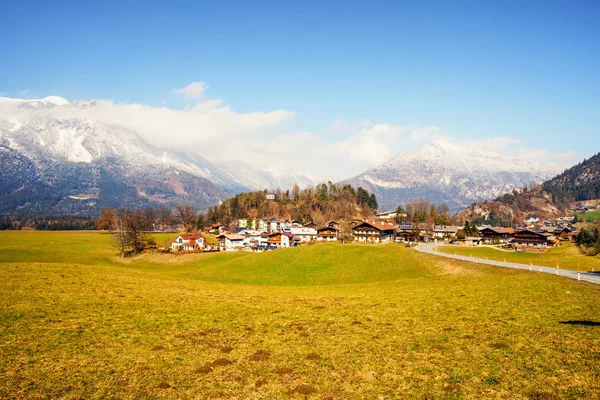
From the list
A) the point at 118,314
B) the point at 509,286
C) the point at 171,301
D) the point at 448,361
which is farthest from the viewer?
the point at 509,286

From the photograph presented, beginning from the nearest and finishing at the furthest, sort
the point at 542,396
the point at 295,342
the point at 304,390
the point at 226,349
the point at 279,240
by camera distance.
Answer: the point at 542,396 → the point at 304,390 → the point at 226,349 → the point at 295,342 → the point at 279,240

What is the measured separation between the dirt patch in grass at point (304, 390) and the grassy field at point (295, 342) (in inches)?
3.1

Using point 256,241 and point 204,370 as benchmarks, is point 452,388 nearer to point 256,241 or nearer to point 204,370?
point 204,370

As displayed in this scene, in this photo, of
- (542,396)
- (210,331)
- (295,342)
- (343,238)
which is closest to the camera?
(542,396)

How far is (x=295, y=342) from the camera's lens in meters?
20.7

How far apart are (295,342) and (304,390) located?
612 cm

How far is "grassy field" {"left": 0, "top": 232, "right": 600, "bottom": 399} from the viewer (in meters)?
14.6

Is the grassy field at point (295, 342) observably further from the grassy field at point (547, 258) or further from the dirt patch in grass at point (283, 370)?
the grassy field at point (547, 258)

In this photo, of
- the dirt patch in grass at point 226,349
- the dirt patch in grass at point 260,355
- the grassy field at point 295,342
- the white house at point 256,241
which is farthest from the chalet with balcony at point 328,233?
the dirt patch in grass at point 260,355

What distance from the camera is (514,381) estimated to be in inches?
578

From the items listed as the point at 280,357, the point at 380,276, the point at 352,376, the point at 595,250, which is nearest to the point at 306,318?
the point at 280,357

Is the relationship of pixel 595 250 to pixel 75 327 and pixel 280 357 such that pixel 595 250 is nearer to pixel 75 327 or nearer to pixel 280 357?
pixel 280 357

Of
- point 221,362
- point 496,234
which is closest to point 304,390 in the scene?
point 221,362

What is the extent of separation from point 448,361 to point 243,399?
33.8 feet
